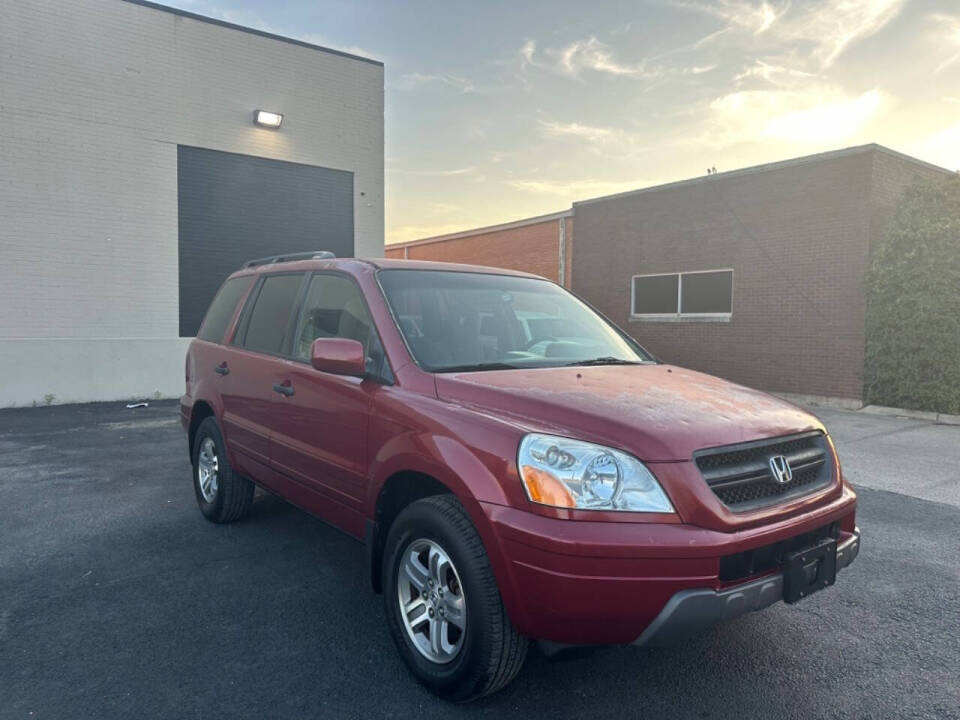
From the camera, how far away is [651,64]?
1044 cm

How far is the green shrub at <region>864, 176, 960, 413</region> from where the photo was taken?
1044 cm

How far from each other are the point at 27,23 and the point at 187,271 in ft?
15.7

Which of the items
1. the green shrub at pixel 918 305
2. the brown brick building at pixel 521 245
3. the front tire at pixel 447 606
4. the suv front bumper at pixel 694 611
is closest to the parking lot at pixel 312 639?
Answer: the front tire at pixel 447 606

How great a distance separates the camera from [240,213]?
13.4 meters

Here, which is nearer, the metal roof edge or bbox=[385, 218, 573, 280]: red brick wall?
the metal roof edge

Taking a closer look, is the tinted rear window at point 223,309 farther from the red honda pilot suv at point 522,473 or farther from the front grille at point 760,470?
the front grille at point 760,470

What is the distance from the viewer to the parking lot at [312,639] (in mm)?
2682

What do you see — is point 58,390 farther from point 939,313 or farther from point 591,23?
point 939,313

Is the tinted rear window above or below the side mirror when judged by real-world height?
above

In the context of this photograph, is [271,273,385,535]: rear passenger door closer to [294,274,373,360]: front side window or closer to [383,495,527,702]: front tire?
[294,274,373,360]: front side window

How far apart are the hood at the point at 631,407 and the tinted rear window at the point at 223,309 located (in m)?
2.73

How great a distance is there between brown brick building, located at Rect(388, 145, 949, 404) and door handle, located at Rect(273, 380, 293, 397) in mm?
11039

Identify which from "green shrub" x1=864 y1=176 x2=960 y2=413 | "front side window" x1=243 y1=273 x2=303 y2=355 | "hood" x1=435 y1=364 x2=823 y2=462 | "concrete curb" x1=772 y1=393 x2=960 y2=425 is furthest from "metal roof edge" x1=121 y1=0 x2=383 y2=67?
"hood" x1=435 y1=364 x2=823 y2=462

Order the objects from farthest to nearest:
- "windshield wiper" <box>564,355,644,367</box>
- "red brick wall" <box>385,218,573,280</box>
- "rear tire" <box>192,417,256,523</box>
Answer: "red brick wall" <box>385,218,573,280</box>
"rear tire" <box>192,417,256,523</box>
"windshield wiper" <box>564,355,644,367</box>
